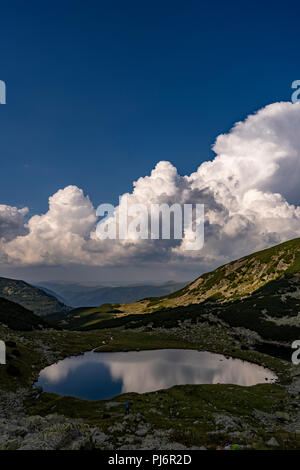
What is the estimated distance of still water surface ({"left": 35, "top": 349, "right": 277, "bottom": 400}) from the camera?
179 feet

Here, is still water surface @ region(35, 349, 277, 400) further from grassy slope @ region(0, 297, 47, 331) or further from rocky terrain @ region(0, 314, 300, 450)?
grassy slope @ region(0, 297, 47, 331)

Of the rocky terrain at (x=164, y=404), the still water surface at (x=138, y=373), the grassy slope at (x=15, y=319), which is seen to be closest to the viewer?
the rocky terrain at (x=164, y=404)

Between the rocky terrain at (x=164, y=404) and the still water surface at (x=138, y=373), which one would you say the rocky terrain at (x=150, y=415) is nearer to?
the rocky terrain at (x=164, y=404)

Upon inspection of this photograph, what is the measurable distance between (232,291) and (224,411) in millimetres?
161992

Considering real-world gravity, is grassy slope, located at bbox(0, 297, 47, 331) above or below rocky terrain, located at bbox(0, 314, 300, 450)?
below

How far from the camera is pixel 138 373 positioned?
213 ft

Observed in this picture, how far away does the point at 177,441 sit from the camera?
27516 mm

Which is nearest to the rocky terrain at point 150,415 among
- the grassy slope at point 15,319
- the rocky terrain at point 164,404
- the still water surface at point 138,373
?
the rocky terrain at point 164,404

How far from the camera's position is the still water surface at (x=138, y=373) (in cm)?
5469

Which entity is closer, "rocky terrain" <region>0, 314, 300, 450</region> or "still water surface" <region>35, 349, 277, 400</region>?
"rocky terrain" <region>0, 314, 300, 450</region>

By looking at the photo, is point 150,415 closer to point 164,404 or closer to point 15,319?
point 164,404

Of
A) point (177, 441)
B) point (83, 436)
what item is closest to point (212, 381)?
point (177, 441)

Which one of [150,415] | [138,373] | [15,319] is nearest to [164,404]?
[150,415]

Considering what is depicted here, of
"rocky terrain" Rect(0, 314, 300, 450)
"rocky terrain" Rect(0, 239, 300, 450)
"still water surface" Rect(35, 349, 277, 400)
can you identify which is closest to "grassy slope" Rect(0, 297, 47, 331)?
"rocky terrain" Rect(0, 239, 300, 450)
